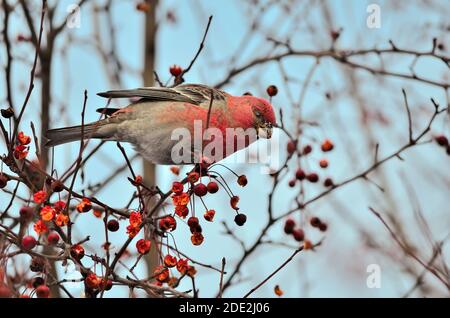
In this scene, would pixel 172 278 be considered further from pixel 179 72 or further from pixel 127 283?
pixel 179 72

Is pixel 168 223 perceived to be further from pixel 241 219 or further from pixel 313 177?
pixel 313 177

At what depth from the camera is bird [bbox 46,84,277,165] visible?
128 inches

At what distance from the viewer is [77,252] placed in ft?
6.63

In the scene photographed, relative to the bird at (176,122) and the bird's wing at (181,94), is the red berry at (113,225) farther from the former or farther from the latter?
the bird's wing at (181,94)

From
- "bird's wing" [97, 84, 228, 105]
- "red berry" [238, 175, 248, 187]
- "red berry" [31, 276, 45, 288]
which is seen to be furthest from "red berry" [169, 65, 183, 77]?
"red berry" [31, 276, 45, 288]

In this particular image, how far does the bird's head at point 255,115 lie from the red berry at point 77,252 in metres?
1.59

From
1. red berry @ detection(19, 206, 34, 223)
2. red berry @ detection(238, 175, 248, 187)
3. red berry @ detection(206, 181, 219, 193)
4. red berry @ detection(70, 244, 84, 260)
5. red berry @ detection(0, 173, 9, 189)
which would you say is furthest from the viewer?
red berry @ detection(238, 175, 248, 187)

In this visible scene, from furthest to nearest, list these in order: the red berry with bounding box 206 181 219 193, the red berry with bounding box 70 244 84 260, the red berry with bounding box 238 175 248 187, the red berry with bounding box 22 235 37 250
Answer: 1. the red berry with bounding box 238 175 248 187
2. the red berry with bounding box 206 181 219 193
3. the red berry with bounding box 70 244 84 260
4. the red berry with bounding box 22 235 37 250

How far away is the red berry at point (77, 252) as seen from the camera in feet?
6.56

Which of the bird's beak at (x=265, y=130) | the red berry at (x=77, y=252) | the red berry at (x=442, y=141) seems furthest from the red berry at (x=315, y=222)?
the red berry at (x=77, y=252)

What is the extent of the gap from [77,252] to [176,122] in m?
1.44

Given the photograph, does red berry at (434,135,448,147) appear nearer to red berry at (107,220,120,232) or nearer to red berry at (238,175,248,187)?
red berry at (238,175,248,187)
